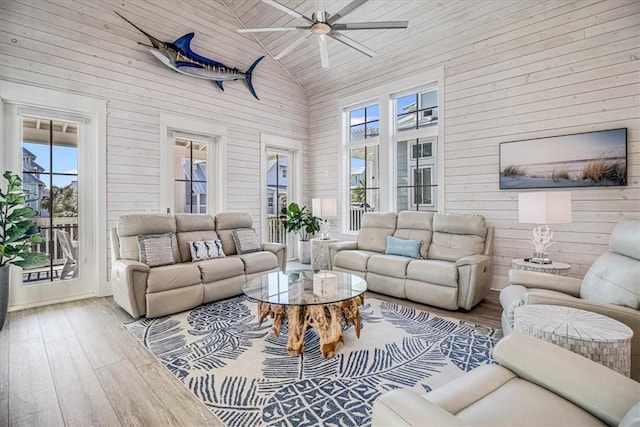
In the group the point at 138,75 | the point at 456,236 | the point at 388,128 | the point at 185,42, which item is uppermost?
the point at 185,42

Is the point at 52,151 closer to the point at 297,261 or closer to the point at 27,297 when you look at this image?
the point at 27,297

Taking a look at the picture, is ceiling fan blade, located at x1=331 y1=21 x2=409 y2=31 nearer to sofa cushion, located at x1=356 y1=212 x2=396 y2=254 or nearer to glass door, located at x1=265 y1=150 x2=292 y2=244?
sofa cushion, located at x1=356 y1=212 x2=396 y2=254


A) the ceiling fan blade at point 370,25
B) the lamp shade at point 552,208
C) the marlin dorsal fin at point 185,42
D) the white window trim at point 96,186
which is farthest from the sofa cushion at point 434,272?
the marlin dorsal fin at point 185,42

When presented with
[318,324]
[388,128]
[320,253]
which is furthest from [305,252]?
[318,324]

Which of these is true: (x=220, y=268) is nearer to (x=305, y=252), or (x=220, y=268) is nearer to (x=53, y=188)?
(x=53, y=188)

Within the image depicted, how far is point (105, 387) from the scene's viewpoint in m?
1.96

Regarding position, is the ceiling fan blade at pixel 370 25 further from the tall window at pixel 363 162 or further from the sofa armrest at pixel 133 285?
the sofa armrest at pixel 133 285

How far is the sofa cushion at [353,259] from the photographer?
4.07m

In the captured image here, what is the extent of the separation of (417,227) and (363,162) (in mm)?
1993

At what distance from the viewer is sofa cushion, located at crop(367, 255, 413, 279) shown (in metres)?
3.66

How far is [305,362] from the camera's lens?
2.26 meters

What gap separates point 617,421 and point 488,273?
2626 millimetres

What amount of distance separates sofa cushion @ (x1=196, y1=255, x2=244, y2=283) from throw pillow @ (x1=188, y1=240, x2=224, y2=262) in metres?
0.12

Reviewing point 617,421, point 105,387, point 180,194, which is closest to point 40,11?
point 180,194
